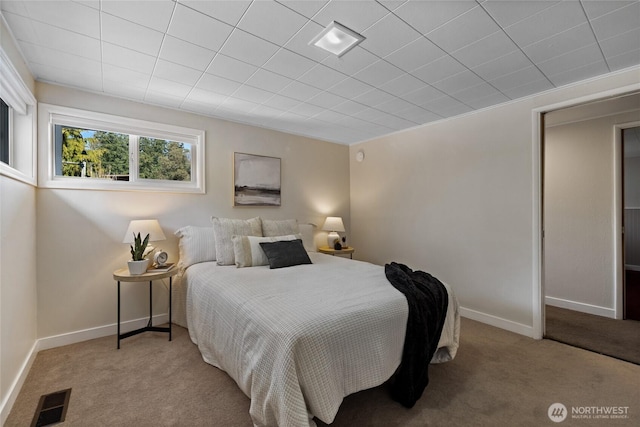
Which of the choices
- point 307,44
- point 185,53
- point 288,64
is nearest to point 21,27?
point 185,53

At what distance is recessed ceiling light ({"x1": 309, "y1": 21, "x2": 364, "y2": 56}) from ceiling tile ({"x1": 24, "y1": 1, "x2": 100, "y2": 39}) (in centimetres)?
133

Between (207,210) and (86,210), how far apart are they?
1.12 m

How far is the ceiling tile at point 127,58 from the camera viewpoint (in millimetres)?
2006

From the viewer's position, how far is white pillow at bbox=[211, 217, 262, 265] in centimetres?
288

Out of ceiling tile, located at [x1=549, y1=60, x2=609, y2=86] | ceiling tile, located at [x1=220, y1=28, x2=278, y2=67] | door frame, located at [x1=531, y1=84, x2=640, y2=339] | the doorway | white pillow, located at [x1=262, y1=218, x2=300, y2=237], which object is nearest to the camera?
ceiling tile, located at [x1=220, y1=28, x2=278, y2=67]

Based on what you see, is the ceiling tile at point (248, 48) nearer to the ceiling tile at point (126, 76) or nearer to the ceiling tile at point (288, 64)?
the ceiling tile at point (288, 64)

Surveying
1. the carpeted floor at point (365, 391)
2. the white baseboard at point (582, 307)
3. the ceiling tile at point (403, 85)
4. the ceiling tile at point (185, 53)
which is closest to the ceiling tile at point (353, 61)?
the ceiling tile at point (403, 85)

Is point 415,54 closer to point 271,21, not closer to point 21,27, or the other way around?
point 271,21

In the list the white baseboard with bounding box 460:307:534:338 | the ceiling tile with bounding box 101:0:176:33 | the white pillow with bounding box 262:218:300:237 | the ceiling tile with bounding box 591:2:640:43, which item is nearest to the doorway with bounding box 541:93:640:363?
the white baseboard with bounding box 460:307:534:338

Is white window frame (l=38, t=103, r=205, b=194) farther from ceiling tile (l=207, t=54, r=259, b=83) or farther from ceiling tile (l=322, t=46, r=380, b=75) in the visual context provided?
ceiling tile (l=322, t=46, r=380, b=75)

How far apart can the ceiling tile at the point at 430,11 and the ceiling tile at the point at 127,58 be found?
1823 millimetres

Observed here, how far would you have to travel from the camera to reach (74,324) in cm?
263

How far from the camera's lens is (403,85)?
Result: 2.59 meters

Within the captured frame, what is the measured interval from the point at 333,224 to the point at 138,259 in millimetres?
2499
